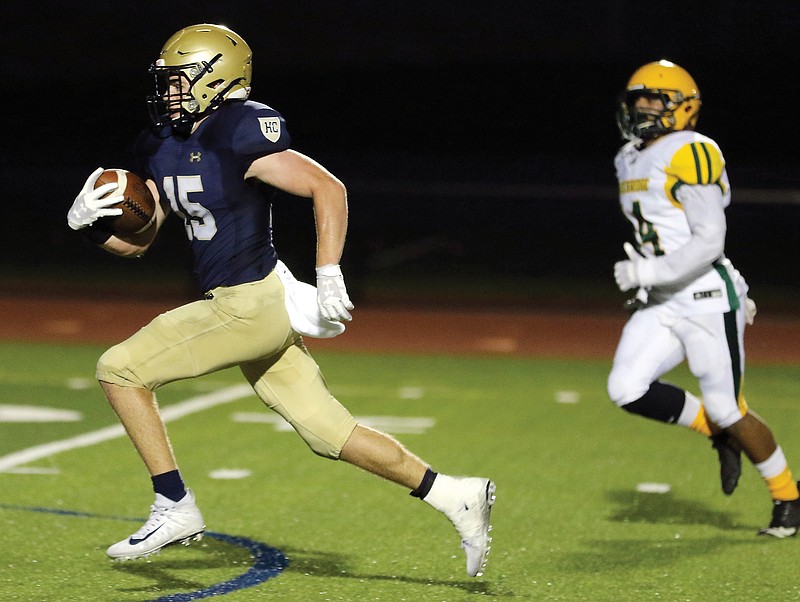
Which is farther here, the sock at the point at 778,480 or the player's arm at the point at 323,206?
the sock at the point at 778,480

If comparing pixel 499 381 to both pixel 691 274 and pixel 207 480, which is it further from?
pixel 691 274

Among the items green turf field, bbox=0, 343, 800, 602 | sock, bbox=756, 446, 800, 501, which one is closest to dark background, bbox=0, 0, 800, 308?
green turf field, bbox=0, 343, 800, 602

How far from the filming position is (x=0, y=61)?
21.2 meters

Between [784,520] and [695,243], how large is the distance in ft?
3.26

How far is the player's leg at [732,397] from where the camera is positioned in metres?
4.57

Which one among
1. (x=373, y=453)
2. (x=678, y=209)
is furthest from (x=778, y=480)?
(x=373, y=453)

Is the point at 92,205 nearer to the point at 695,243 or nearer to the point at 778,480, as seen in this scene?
the point at 695,243

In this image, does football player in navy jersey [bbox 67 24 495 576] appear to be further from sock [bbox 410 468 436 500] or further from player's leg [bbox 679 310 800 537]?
player's leg [bbox 679 310 800 537]

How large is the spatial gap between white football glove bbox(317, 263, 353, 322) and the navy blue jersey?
276 millimetres

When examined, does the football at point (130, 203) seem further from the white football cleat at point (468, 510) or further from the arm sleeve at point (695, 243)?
the arm sleeve at point (695, 243)

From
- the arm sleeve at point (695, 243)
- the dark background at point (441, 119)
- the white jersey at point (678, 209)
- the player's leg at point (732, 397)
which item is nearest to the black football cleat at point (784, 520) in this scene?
the player's leg at point (732, 397)

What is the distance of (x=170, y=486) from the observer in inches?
149

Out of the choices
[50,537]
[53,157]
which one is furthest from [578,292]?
[53,157]

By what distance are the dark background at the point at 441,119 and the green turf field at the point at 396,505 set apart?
562 centimetres
